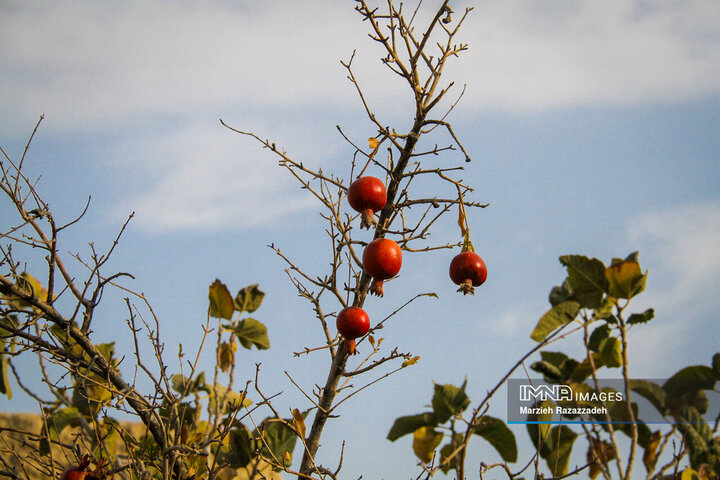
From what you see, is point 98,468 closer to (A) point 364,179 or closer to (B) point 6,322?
(B) point 6,322

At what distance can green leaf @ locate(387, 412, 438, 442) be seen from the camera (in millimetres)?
2162

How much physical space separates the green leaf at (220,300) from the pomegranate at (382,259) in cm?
103

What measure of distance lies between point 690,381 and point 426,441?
2.96ft

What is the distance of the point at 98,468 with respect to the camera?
2.06m

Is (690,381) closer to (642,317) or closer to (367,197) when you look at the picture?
(642,317)

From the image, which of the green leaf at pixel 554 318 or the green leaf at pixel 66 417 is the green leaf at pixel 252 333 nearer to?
the green leaf at pixel 66 417

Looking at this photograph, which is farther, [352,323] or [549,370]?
[352,323]

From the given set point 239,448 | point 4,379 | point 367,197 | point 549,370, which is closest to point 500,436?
point 549,370

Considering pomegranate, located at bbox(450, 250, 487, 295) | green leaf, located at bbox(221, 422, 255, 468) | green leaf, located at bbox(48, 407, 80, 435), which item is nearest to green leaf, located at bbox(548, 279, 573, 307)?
pomegranate, located at bbox(450, 250, 487, 295)

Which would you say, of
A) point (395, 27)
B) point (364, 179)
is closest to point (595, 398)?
point (364, 179)

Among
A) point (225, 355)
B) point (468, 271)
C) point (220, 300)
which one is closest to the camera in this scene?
point (468, 271)

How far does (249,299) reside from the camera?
2979 mm

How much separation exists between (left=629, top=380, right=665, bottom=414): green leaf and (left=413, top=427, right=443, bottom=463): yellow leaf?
27.7 inches

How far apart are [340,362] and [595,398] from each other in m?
0.94
